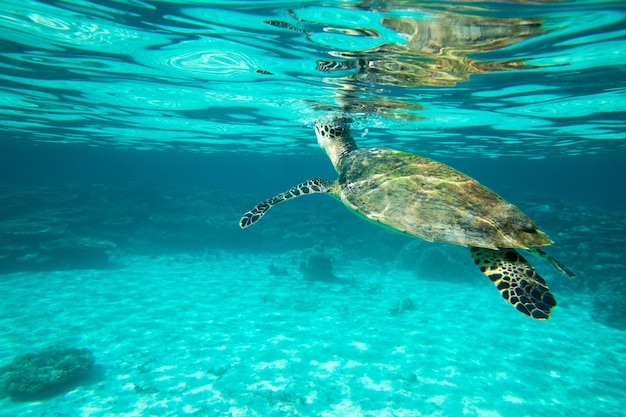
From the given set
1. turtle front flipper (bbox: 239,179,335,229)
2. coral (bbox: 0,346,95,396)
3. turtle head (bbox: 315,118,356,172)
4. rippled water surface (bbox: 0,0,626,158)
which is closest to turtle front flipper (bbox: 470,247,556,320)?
turtle front flipper (bbox: 239,179,335,229)

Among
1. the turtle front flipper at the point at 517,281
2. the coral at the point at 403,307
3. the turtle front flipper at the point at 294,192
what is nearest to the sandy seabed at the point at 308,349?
the coral at the point at 403,307

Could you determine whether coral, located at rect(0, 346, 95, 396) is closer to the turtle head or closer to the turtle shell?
the turtle shell

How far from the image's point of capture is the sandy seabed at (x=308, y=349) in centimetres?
890

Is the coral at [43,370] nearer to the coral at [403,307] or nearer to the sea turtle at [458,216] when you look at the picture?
the sea turtle at [458,216]

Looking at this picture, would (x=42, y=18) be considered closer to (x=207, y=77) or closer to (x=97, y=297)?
(x=207, y=77)

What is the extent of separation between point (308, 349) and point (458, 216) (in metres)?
8.94

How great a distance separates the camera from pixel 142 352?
37.6 ft

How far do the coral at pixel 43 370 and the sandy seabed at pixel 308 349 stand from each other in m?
0.43

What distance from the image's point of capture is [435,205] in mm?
5352

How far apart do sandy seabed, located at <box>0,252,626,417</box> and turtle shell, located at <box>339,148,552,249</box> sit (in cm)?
614

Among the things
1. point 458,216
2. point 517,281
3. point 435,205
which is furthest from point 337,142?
point 517,281

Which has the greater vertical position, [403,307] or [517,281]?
[517,281]

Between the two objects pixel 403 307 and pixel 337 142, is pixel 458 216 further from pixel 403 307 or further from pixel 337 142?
pixel 403 307

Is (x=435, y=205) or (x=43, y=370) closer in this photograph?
(x=435, y=205)
